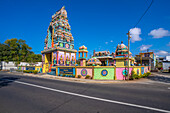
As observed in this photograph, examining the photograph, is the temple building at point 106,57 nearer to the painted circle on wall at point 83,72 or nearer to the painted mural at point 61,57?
the painted mural at point 61,57

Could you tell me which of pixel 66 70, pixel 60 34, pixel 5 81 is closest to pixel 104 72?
pixel 66 70

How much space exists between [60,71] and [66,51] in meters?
7.28

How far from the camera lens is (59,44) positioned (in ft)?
83.9

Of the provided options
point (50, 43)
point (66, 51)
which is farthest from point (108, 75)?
point (50, 43)

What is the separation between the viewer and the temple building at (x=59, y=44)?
24.7m

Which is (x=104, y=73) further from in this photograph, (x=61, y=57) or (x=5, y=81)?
(x=5, y=81)

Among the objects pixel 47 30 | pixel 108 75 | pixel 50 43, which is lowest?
pixel 108 75

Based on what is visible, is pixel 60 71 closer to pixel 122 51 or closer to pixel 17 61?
pixel 122 51

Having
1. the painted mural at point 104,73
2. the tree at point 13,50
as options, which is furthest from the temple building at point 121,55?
the tree at point 13,50

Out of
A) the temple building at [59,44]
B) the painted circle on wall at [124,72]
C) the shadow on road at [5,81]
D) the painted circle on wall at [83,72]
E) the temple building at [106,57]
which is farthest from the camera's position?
the temple building at [106,57]

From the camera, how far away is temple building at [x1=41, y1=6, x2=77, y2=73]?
24688mm

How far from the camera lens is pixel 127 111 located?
443 centimetres

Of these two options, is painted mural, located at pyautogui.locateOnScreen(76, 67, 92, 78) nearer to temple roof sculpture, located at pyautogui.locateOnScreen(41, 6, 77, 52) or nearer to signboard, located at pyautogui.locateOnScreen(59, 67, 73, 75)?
signboard, located at pyautogui.locateOnScreen(59, 67, 73, 75)

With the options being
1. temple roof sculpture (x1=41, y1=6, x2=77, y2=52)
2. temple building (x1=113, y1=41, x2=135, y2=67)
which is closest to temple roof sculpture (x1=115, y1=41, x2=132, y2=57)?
temple building (x1=113, y1=41, x2=135, y2=67)
